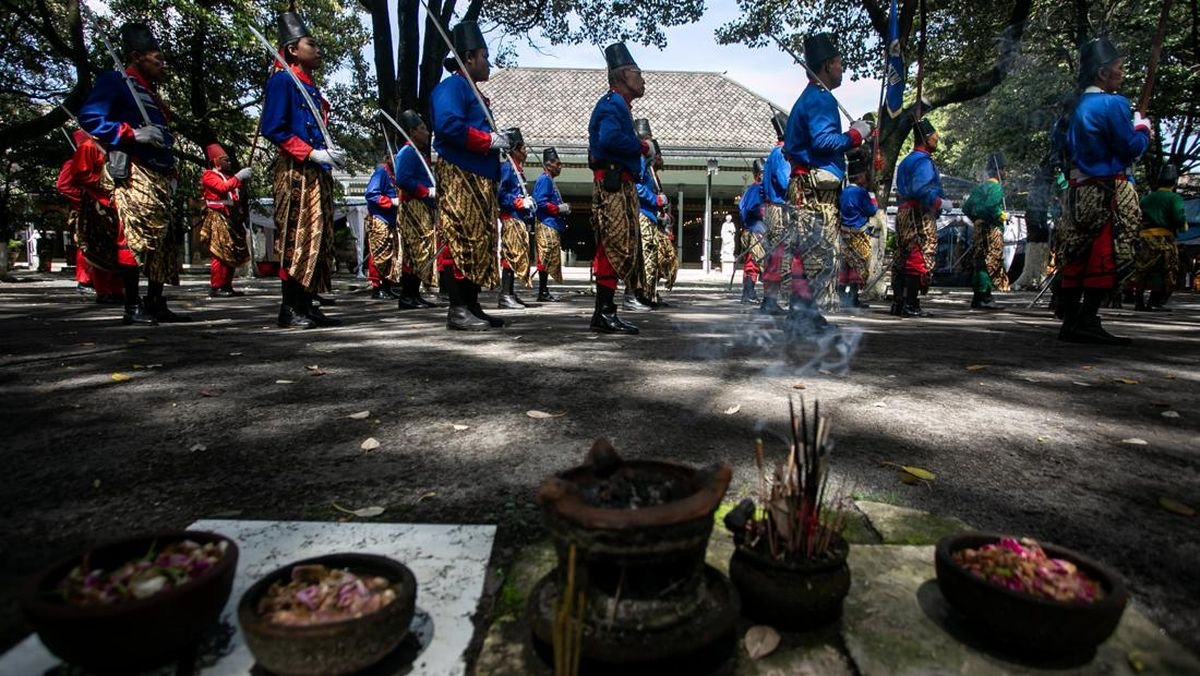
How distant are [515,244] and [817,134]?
424cm

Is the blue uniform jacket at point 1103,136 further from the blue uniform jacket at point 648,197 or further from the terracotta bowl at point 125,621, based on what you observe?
the terracotta bowl at point 125,621

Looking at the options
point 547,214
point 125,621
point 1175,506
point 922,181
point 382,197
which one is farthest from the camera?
point 547,214

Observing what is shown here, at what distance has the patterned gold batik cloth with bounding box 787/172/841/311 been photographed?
4.95 meters

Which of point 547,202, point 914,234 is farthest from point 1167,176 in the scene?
point 547,202

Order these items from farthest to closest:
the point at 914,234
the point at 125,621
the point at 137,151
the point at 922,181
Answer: the point at 914,234, the point at 922,181, the point at 137,151, the point at 125,621

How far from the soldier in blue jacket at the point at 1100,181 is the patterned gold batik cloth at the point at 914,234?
2.39 m

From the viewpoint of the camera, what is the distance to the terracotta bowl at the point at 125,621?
0.88 m

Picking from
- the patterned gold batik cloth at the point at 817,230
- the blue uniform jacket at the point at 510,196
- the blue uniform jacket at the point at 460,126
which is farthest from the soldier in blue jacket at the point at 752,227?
the blue uniform jacket at the point at 460,126

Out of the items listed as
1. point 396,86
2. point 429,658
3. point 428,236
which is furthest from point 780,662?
point 396,86

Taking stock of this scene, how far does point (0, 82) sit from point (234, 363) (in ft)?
54.6

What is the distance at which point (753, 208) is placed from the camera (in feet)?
29.5

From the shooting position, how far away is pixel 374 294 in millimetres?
9234

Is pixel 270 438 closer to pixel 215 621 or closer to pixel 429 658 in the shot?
pixel 215 621

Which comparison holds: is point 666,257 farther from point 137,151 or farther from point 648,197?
point 137,151
